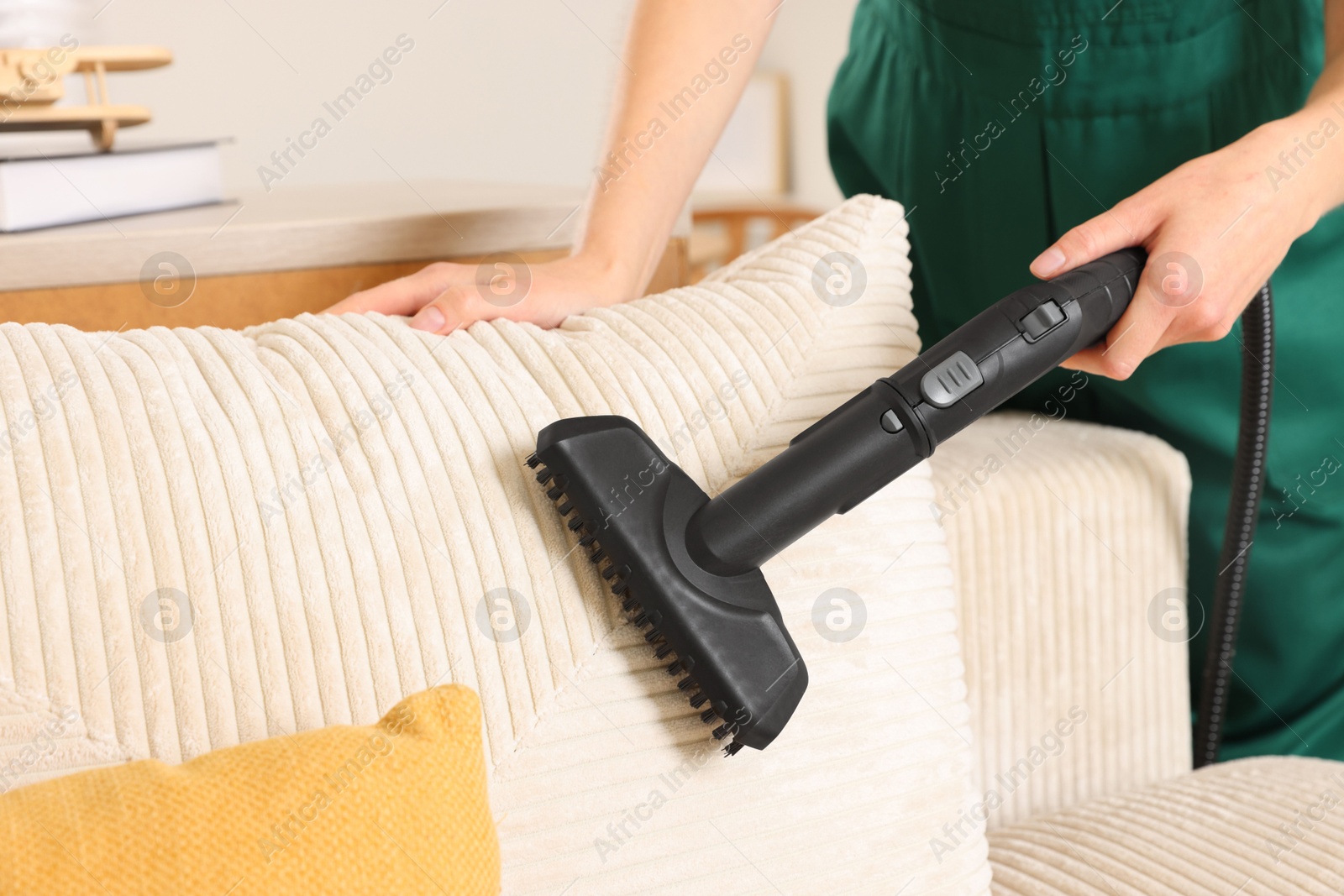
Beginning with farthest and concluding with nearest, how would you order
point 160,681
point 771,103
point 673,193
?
point 771,103 < point 673,193 < point 160,681

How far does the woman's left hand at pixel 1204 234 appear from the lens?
22.9 inches

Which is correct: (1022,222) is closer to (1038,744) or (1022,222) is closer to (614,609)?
(1038,744)

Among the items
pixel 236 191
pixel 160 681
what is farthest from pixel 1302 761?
pixel 236 191

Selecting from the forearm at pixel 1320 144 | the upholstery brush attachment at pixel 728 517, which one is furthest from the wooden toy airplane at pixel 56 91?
the forearm at pixel 1320 144

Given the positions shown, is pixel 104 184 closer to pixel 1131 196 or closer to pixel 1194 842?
pixel 1131 196

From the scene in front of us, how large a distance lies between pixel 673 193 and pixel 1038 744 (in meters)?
0.51

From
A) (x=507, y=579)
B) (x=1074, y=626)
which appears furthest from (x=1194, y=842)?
(x=507, y=579)

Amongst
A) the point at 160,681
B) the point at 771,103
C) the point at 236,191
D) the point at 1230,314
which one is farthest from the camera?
the point at 771,103

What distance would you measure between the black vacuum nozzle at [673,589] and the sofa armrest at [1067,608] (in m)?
0.39

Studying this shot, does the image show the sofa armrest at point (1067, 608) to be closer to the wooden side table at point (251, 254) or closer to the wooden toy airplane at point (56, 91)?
the wooden side table at point (251, 254)

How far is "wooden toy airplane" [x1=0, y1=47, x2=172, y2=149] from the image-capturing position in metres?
0.81

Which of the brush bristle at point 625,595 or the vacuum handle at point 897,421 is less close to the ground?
the vacuum handle at point 897,421

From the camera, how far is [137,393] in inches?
18.2

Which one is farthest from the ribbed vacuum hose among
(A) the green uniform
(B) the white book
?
(B) the white book
